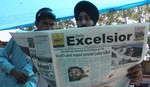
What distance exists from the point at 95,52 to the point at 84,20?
1.36 ft

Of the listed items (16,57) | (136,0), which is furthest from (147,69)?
(16,57)

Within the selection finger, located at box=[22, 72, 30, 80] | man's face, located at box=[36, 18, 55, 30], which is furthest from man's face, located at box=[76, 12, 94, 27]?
finger, located at box=[22, 72, 30, 80]

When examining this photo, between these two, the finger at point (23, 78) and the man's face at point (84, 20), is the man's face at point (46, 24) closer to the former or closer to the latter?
the finger at point (23, 78)

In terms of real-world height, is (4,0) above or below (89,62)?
above

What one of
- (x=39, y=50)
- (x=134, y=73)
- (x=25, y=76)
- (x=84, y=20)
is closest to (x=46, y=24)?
(x=25, y=76)

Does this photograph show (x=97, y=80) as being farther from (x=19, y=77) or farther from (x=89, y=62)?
(x=19, y=77)

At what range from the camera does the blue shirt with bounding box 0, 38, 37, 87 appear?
7.59 feet

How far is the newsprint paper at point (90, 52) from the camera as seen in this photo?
124cm

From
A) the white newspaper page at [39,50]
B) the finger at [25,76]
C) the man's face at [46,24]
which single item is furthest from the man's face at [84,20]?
the finger at [25,76]

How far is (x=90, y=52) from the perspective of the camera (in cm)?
125

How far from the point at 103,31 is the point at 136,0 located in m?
2.23

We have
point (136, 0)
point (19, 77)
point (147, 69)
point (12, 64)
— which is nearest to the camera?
point (19, 77)

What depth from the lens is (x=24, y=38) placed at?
1361 mm

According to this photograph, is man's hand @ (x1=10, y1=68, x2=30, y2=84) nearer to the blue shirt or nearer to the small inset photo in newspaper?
the blue shirt
